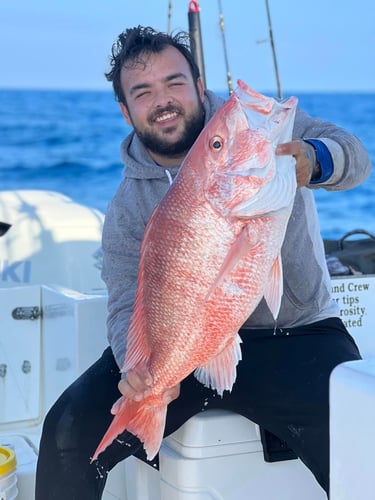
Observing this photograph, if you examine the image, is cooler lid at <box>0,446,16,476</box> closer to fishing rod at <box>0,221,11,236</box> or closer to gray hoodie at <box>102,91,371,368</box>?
gray hoodie at <box>102,91,371,368</box>

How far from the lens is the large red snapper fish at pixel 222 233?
1739 millimetres

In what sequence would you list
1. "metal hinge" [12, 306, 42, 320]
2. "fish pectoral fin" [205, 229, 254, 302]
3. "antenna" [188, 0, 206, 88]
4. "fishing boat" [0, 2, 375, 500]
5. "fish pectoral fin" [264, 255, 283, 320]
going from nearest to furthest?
"fishing boat" [0, 2, 375, 500] < "fish pectoral fin" [205, 229, 254, 302] < "fish pectoral fin" [264, 255, 283, 320] < "metal hinge" [12, 306, 42, 320] < "antenna" [188, 0, 206, 88]

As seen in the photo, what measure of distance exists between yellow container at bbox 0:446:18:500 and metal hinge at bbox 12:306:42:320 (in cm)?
92

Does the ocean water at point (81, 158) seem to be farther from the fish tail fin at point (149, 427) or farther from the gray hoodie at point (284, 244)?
the fish tail fin at point (149, 427)

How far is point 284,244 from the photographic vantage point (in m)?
2.50

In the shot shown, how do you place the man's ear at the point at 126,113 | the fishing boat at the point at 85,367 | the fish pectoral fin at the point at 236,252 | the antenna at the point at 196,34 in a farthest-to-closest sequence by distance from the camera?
the antenna at the point at 196,34 < the man's ear at the point at 126,113 < the fish pectoral fin at the point at 236,252 < the fishing boat at the point at 85,367

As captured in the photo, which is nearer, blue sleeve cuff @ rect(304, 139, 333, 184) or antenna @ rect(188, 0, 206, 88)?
blue sleeve cuff @ rect(304, 139, 333, 184)

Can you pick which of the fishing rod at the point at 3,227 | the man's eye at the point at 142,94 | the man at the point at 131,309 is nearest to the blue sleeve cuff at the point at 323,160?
the man at the point at 131,309

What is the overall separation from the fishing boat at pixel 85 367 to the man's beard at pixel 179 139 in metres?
0.65

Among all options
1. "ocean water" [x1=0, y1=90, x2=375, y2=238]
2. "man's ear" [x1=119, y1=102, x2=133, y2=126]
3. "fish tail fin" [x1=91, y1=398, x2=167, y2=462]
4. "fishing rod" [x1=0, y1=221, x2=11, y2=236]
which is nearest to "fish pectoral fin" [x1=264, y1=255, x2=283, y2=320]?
"fish tail fin" [x1=91, y1=398, x2=167, y2=462]

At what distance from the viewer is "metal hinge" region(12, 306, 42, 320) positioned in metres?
3.45

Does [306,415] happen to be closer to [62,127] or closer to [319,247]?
[319,247]

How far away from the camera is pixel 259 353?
2416mm

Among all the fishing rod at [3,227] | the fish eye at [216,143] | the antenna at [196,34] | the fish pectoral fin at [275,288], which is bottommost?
the fish pectoral fin at [275,288]
